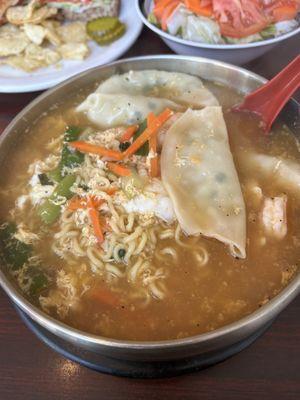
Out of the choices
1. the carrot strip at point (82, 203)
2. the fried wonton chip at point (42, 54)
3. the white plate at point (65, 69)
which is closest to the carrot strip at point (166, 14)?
the white plate at point (65, 69)

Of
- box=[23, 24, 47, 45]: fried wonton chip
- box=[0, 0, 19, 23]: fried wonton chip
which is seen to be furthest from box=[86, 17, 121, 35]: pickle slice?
box=[0, 0, 19, 23]: fried wonton chip

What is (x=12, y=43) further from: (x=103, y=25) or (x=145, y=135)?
(x=145, y=135)

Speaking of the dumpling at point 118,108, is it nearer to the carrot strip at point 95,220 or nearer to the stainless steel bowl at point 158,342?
the stainless steel bowl at point 158,342

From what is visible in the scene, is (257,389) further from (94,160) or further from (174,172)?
(94,160)

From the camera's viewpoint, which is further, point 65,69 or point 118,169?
point 65,69

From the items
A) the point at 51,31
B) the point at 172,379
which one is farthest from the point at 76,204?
the point at 51,31
